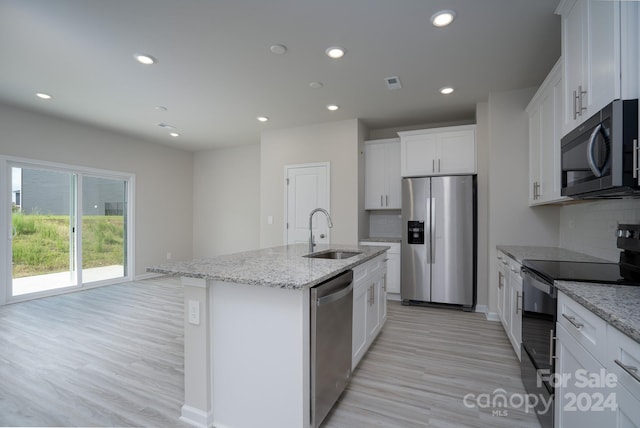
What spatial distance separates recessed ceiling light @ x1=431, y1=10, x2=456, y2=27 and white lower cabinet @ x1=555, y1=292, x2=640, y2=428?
2029 mm

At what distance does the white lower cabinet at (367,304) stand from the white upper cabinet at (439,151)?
1764 millimetres

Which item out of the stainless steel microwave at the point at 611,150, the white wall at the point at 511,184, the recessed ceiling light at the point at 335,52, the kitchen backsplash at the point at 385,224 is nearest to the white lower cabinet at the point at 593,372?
the stainless steel microwave at the point at 611,150

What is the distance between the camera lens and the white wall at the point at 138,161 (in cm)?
428

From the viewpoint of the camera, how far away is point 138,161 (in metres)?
5.79

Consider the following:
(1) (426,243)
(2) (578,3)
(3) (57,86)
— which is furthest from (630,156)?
(3) (57,86)

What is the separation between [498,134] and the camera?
3.61 m

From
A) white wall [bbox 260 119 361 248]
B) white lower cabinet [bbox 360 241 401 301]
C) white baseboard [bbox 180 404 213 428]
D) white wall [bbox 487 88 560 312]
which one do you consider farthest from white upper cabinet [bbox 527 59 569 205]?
white baseboard [bbox 180 404 213 428]

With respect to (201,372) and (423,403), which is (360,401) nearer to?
(423,403)

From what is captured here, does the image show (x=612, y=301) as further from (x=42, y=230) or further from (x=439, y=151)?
(x=42, y=230)

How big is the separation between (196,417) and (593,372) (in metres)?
2.01

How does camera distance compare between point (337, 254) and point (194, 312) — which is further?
point (337, 254)

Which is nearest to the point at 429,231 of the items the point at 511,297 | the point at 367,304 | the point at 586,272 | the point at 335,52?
the point at 511,297

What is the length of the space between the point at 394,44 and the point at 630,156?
1.93 m

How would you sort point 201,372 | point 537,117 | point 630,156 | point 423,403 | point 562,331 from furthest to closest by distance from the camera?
point 537,117 → point 423,403 → point 201,372 → point 562,331 → point 630,156
